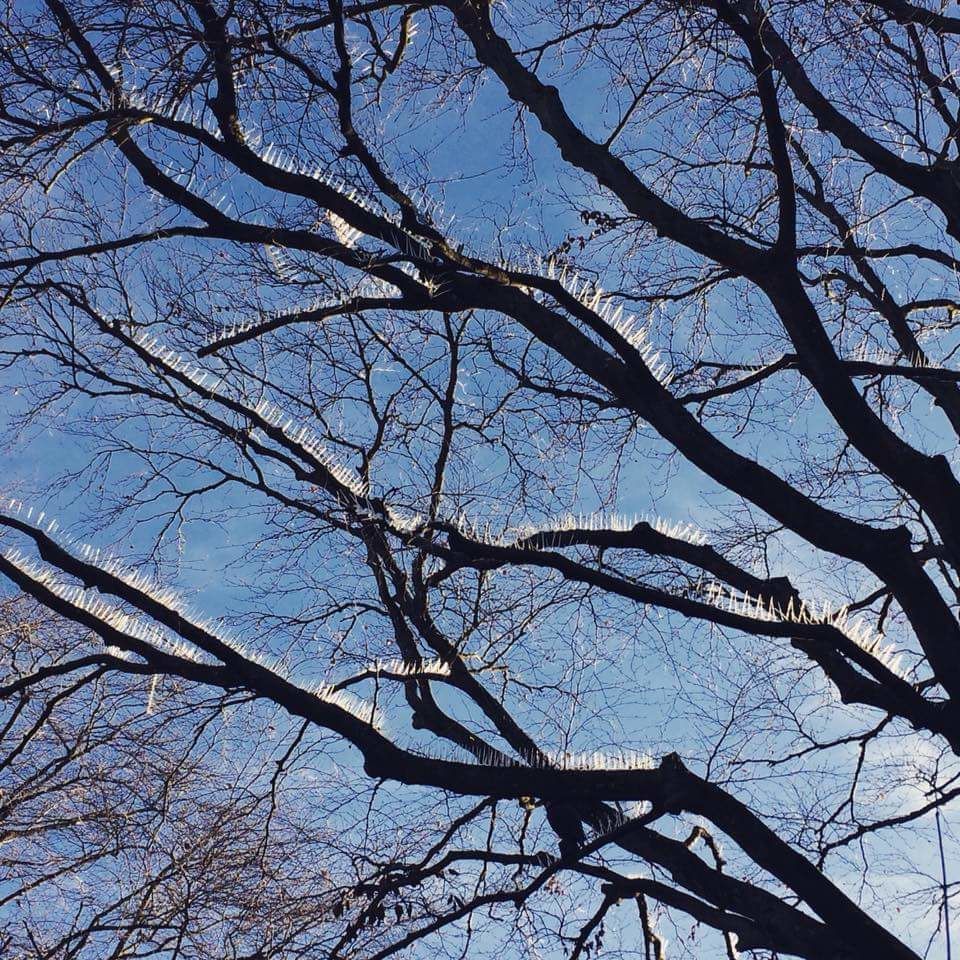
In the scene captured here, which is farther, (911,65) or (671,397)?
(911,65)

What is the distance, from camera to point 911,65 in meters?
6.06

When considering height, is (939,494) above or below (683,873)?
above

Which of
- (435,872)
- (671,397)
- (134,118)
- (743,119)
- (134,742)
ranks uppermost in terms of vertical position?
(743,119)

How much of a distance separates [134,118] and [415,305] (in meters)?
1.62

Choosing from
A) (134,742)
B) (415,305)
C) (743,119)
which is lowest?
A: (134,742)

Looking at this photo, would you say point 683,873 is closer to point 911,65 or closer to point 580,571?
point 580,571

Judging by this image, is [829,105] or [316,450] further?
[316,450]

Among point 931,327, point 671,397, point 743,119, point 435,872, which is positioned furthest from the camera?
point 931,327

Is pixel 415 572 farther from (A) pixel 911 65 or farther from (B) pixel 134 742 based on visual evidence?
(A) pixel 911 65

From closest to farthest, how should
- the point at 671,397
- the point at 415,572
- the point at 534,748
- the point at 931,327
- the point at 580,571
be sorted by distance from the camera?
the point at 580,571 → the point at 671,397 → the point at 534,748 → the point at 415,572 → the point at 931,327

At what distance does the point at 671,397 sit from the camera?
4.86 meters

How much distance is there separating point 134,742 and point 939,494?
468 centimetres

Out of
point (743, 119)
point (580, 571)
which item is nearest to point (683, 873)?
point (580, 571)

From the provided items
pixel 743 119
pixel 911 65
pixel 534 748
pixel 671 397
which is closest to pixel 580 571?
pixel 671 397
